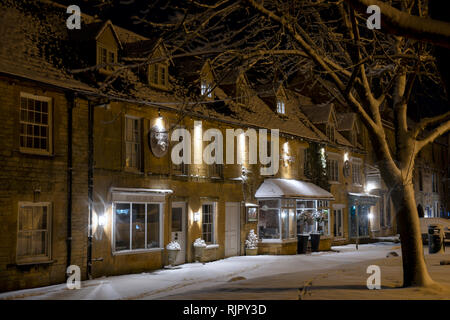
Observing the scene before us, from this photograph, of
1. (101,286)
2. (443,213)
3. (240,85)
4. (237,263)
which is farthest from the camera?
(443,213)

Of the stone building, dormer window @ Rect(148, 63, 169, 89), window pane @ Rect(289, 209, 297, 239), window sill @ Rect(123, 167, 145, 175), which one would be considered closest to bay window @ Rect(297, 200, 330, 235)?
the stone building

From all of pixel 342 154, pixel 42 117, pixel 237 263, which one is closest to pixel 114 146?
pixel 42 117

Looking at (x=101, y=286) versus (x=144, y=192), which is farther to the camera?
(x=144, y=192)

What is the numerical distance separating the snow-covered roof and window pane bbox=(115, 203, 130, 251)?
893 centimetres

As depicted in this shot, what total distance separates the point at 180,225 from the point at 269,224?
7.06m

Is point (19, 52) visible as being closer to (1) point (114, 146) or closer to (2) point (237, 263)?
(1) point (114, 146)

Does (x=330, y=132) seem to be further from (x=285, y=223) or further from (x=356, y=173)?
(x=285, y=223)

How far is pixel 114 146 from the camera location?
18.6 metres

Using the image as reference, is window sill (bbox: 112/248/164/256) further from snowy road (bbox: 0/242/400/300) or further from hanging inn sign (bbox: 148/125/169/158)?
hanging inn sign (bbox: 148/125/169/158)

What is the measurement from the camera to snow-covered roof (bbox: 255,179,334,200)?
2624 centimetres

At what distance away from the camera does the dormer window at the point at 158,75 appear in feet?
69.1

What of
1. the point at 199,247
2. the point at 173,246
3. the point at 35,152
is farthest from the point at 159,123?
the point at 35,152

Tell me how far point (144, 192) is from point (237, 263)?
5299 millimetres

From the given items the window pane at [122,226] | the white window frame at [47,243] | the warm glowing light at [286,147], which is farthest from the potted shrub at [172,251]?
the warm glowing light at [286,147]
